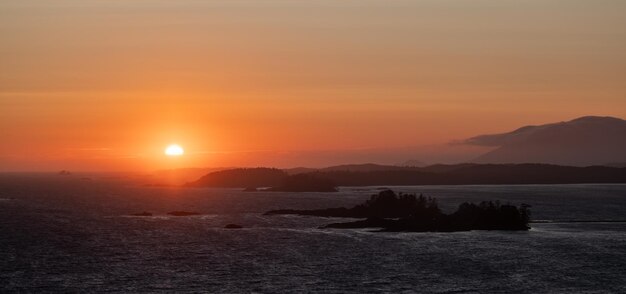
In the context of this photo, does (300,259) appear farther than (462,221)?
No

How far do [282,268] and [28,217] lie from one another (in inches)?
3707

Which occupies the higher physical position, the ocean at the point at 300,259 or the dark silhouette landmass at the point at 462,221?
the dark silhouette landmass at the point at 462,221

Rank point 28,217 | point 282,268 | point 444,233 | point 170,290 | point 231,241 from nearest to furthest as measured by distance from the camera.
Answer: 1. point 170,290
2. point 282,268
3. point 231,241
4. point 444,233
5. point 28,217

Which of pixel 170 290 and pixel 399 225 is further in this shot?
pixel 399 225

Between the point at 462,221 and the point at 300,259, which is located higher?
the point at 462,221

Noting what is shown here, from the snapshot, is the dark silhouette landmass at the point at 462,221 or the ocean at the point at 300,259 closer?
the ocean at the point at 300,259

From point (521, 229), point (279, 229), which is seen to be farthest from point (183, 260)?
point (521, 229)

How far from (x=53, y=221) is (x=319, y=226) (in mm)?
49953

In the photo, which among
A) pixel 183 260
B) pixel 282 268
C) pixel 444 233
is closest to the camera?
pixel 282 268

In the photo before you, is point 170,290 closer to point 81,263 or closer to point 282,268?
point 282,268

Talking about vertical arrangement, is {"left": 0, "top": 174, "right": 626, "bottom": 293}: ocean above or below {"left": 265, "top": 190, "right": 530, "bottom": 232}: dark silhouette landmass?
below

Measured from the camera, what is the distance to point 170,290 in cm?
7138

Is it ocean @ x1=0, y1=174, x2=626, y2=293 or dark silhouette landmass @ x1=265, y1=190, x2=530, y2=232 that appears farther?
dark silhouette landmass @ x1=265, y1=190, x2=530, y2=232

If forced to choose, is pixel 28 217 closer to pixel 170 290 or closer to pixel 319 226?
pixel 319 226
